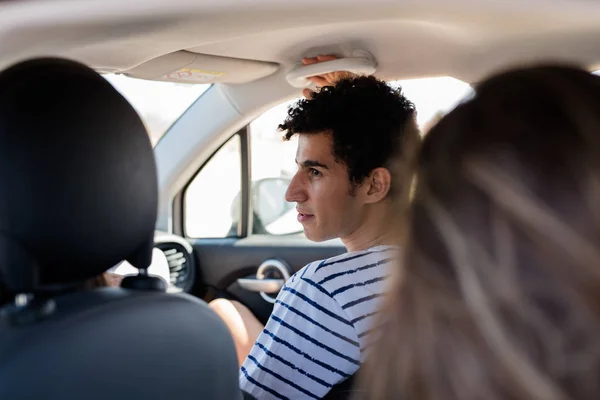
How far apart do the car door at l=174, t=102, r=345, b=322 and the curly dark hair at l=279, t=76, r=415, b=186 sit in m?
0.96

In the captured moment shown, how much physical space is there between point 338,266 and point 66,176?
86 centimetres

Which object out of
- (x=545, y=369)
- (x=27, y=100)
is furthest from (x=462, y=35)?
(x=545, y=369)

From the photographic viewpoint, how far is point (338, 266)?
1.77m

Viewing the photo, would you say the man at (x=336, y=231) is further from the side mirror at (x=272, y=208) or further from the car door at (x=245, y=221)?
the side mirror at (x=272, y=208)

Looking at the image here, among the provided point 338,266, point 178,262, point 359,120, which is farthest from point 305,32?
point 178,262

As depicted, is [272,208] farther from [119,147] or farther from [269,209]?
[119,147]

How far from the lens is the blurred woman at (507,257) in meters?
0.71

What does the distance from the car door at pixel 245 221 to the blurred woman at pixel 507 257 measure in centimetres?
236

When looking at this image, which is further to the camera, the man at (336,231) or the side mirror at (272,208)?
the side mirror at (272,208)

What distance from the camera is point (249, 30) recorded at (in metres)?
1.64

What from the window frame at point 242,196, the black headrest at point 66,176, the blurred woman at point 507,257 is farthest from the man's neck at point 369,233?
the window frame at point 242,196

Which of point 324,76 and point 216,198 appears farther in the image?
point 216,198

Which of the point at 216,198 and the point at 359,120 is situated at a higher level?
the point at 359,120

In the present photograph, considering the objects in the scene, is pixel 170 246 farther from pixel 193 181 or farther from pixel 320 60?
pixel 320 60
